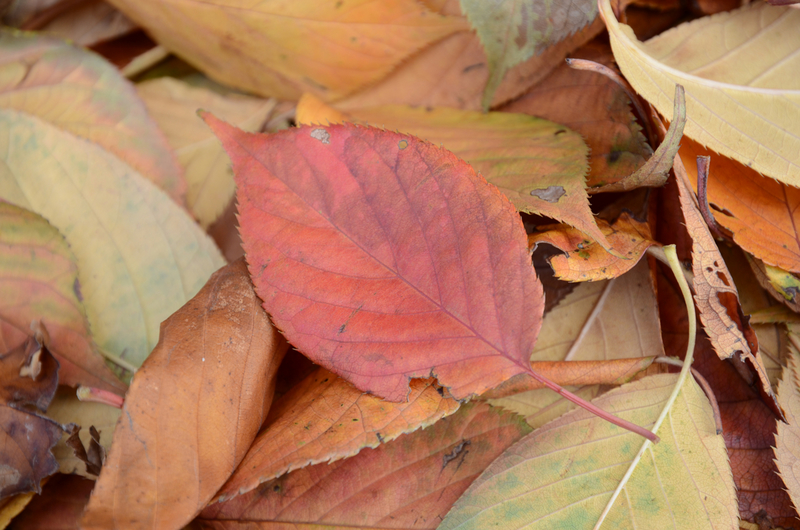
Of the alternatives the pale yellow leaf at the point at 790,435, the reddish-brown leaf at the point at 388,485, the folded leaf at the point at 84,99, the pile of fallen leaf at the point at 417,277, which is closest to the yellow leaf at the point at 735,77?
the pile of fallen leaf at the point at 417,277

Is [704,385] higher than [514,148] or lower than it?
lower

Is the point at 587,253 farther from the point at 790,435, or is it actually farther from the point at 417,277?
the point at 790,435

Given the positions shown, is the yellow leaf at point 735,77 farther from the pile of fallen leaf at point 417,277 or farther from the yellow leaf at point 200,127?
the yellow leaf at point 200,127

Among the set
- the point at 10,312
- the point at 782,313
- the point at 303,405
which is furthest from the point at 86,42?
the point at 782,313

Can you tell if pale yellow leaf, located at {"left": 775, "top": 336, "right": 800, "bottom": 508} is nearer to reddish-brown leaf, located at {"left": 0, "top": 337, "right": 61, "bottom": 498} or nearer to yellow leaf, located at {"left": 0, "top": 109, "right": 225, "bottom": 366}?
yellow leaf, located at {"left": 0, "top": 109, "right": 225, "bottom": 366}

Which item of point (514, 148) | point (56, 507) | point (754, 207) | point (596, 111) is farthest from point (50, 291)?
point (754, 207)

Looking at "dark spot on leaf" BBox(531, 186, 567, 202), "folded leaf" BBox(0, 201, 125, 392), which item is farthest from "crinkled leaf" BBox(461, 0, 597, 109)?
"folded leaf" BBox(0, 201, 125, 392)

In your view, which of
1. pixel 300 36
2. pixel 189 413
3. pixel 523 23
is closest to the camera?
pixel 189 413
